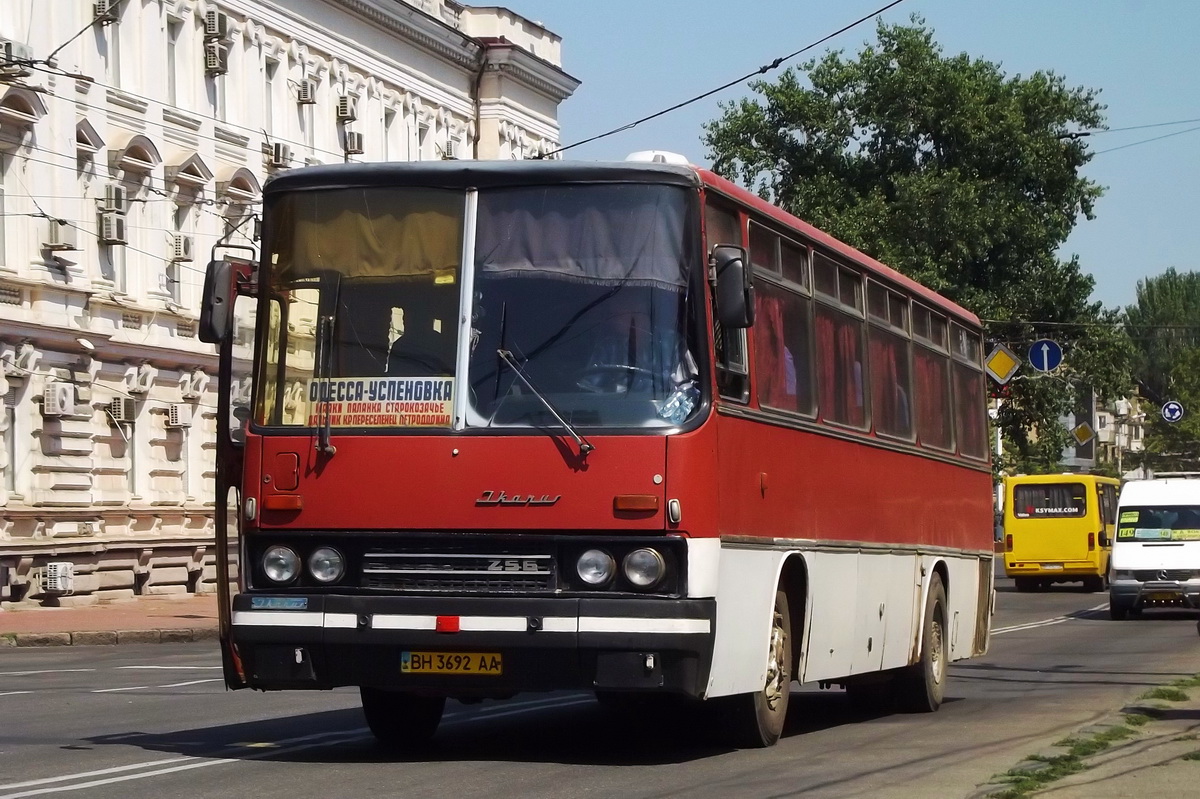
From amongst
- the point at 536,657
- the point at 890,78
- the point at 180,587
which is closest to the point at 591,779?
the point at 536,657

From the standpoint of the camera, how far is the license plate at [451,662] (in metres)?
10.4

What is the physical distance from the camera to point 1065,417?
6944cm

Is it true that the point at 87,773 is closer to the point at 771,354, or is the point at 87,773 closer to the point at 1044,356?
the point at 771,354

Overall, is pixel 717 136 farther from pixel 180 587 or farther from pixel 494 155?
pixel 180 587

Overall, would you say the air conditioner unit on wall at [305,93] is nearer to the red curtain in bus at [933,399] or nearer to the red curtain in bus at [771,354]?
the red curtain in bus at [933,399]

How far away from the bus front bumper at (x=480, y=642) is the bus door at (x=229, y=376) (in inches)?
15.5

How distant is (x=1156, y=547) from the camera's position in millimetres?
35062

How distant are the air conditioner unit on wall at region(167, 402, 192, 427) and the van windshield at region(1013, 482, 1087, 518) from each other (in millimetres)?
18777

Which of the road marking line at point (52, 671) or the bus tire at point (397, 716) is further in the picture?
the road marking line at point (52, 671)

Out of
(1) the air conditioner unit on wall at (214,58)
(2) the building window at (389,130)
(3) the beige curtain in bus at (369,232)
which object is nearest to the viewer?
(3) the beige curtain in bus at (369,232)

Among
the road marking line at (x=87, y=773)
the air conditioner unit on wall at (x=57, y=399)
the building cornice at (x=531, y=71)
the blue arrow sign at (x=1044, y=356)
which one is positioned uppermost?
the building cornice at (x=531, y=71)

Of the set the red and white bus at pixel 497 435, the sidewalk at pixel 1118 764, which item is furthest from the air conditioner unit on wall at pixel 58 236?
the red and white bus at pixel 497 435

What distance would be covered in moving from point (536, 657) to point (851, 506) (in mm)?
3826

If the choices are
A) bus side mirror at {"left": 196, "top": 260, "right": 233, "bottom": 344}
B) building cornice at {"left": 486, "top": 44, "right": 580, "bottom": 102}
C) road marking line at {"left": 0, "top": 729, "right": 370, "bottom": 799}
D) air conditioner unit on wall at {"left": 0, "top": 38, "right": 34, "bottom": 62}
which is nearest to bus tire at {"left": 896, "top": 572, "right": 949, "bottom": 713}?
road marking line at {"left": 0, "top": 729, "right": 370, "bottom": 799}
